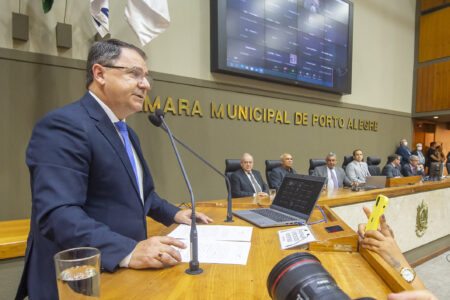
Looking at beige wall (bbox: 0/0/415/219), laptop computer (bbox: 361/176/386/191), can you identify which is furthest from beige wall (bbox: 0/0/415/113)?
laptop computer (bbox: 361/176/386/191)

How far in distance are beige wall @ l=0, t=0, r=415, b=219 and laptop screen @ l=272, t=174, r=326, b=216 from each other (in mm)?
2500

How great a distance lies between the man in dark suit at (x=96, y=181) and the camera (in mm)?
833

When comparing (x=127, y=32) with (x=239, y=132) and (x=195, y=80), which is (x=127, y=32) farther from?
(x=239, y=132)

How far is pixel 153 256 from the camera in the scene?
Answer: 2.75ft

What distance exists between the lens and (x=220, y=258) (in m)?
0.94

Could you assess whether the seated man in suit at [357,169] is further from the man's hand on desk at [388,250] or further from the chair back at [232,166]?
the man's hand on desk at [388,250]

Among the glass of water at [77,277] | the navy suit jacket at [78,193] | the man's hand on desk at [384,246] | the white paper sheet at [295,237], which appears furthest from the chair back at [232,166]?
the glass of water at [77,277]

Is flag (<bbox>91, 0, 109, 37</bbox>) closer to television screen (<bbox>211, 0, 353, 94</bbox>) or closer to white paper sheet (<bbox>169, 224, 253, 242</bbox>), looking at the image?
television screen (<bbox>211, 0, 353, 94</bbox>)

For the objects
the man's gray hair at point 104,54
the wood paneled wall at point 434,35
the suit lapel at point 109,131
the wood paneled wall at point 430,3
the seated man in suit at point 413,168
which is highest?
the wood paneled wall at point 430,3

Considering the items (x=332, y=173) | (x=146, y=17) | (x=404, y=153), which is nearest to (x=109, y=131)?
(x=146, y=17)

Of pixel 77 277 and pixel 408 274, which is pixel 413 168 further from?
pixel 77 277

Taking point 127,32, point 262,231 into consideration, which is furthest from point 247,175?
point 262,231

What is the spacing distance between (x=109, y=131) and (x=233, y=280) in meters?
0.60

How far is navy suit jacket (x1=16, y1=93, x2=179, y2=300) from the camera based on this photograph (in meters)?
0.83
